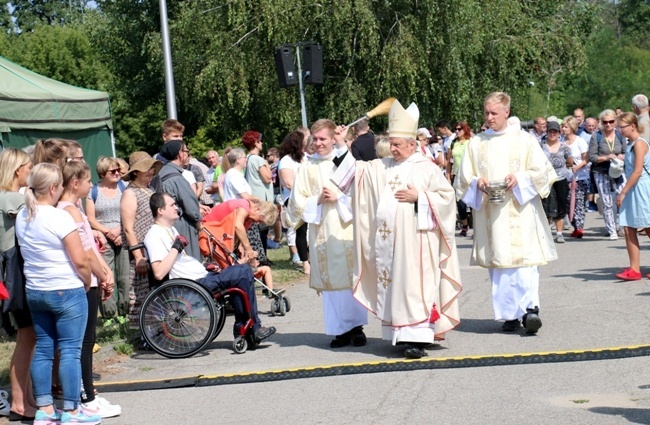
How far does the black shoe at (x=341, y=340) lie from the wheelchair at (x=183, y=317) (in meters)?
0.74

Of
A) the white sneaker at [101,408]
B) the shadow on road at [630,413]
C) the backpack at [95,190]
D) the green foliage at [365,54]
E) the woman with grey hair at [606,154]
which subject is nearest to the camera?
the shadow on road at [630,413]

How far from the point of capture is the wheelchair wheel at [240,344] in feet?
32.0

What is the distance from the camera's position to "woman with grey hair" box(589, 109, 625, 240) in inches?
676

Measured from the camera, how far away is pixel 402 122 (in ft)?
30.0

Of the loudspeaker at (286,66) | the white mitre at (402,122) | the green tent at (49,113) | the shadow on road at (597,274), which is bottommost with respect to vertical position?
the shadow on road at (597,274)

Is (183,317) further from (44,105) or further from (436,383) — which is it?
(44,105)

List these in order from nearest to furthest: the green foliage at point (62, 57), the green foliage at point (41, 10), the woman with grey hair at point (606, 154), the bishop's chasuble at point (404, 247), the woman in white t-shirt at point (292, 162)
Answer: the bishop's chasuble at point (404, 247) < the woman in white t-shirt at point (292, 162) < the woman with grey hair at point (606, 154) < the green foliage at point (62, 57) < the green foliage at point (41, 10)

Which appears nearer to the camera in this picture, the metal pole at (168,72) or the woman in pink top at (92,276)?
the woman in pink top at (92,276)

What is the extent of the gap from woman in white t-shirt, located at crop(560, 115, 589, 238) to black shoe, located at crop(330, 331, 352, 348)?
9330mm

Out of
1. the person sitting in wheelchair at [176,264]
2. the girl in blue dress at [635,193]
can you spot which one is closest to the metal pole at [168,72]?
the girl in blue dress at [635,193]

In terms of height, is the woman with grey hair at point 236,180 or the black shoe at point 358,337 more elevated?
the woman with grey hair at point 236,180

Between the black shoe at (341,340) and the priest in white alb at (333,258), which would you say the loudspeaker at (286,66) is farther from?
the black shoe at (341,340)

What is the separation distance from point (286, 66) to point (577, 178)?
17.4ft

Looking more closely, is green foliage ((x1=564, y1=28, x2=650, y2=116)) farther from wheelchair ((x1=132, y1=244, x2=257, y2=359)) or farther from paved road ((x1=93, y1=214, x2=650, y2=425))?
wheelchair ((x1=132, y1=244, x2=257, y2=359))
